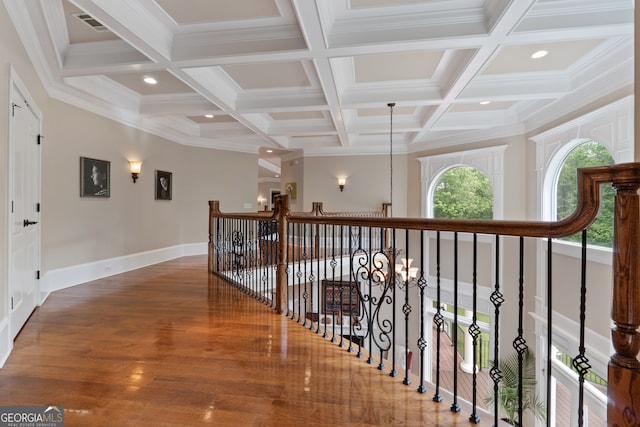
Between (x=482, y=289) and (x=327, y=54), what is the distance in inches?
221

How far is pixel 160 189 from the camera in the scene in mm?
5824

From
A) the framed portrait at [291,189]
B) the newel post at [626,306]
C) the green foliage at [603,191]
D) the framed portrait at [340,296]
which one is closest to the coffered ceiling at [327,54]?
the green foliage at [603,191]

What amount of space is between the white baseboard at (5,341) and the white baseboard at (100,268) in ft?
4.89

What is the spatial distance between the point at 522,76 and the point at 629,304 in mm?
4042

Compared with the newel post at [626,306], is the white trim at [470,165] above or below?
above

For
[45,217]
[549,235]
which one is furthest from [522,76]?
[45,217]

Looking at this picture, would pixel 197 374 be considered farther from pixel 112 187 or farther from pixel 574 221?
pixel 112 187

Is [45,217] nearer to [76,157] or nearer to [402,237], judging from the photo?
[76,157]

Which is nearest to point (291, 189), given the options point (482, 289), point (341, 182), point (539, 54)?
point (341, 182)

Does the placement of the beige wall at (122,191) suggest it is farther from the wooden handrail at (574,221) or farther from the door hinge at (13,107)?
the wooden handrail at (574,221)

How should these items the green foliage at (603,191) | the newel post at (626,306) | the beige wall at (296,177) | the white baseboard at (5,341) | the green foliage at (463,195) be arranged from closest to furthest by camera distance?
the newel post at (626,306) < the white baseboard at (5,341) < the green foliage at (603,191) < the green foliage at (463,195) < the beige wall at (296,177)

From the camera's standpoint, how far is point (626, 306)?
1051 millimetres

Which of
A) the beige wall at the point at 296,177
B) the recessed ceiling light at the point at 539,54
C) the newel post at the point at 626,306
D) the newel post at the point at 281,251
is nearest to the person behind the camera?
the newel post at the point at 626,306

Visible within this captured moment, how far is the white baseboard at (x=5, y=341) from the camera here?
2123mm
